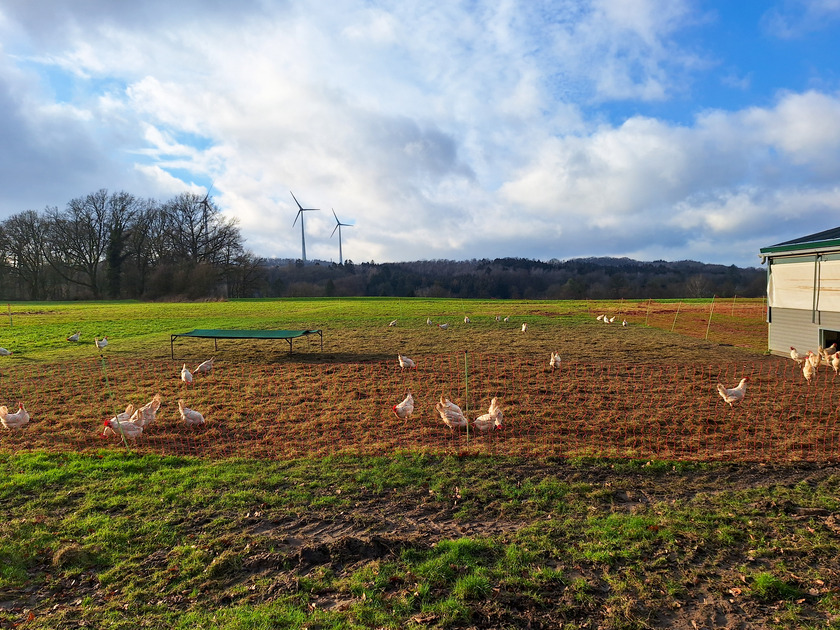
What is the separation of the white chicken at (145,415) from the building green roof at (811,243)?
17706mm

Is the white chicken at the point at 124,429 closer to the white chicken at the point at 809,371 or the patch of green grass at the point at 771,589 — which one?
the patch of green grass at the point at 771,589

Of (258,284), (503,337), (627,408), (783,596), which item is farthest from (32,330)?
(258,284)

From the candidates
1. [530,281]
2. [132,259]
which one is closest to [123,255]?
[132,259]

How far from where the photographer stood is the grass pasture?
3658 mm

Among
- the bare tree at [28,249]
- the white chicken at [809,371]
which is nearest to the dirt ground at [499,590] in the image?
the white chicken at [809,371]

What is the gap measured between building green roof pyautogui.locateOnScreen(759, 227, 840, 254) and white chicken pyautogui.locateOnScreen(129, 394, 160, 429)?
697 inches

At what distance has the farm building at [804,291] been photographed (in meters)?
13.5

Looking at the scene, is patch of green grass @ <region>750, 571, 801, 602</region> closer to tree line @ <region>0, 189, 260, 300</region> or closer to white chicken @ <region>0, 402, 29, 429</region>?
white chicken @ <region>0, 402, 29, 429</region>

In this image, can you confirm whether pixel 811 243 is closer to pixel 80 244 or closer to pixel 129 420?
pixel 129 420

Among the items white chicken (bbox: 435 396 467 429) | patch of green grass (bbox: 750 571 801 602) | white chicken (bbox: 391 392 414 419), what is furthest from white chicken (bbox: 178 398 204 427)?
patch of green grass (bbox: 750 571 801 602)

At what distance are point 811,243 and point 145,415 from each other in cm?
1811

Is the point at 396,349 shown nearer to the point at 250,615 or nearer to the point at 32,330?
the point at 250,615

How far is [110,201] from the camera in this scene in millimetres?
63125

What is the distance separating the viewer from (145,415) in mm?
8148
